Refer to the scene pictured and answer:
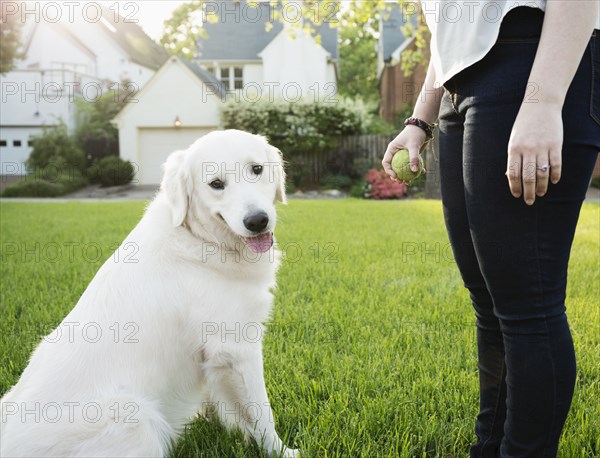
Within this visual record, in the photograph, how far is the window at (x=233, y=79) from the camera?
93.7 feet

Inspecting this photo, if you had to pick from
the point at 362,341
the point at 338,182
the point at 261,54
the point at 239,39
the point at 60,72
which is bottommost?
the point at 338,182

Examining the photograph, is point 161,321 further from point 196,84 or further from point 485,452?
point 196,84

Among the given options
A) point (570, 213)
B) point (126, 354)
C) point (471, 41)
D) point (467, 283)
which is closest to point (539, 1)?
point (471, 41)

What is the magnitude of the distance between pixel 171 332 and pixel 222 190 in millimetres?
654

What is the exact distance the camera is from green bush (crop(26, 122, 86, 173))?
817 inches

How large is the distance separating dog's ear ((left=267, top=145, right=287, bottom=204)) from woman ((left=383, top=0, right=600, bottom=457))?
3.45 feet

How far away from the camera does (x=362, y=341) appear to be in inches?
127

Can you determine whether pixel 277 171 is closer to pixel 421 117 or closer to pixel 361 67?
pixel 421 117

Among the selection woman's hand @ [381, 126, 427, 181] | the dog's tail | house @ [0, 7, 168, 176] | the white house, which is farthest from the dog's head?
house @ [0, 7, 168, 176]

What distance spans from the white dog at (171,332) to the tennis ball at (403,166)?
0.57m

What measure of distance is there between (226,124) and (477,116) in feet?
63.4

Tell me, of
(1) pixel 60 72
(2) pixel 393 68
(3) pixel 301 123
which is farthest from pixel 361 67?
(3) pixel 301 123

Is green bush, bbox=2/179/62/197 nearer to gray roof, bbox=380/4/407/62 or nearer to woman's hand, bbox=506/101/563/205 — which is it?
woman's hand, bbox=506/101/563/205

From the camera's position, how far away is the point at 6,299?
4.28 metres
